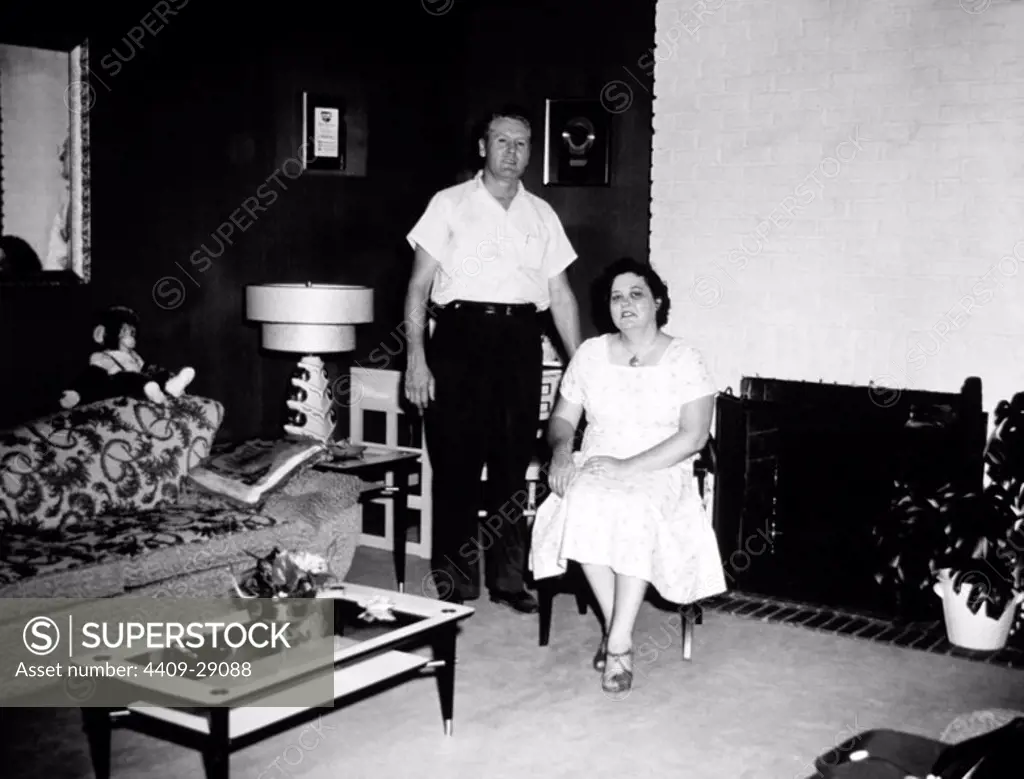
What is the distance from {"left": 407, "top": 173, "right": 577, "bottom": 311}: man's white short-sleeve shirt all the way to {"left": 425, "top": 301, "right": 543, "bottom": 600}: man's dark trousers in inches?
2.6

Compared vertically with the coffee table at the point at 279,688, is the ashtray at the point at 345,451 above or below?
above

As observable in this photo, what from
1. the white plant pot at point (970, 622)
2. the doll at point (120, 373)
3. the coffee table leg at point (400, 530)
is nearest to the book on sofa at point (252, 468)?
the doll at point (120, 373)

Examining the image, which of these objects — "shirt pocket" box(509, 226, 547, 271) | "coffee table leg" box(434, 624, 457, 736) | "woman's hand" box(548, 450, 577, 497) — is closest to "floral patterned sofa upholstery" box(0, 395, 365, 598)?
"coffee table leg" box(434, 624, 457, 736)

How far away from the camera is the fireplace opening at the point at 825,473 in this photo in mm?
4246

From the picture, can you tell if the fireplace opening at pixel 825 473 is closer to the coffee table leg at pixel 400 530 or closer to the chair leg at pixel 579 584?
the chair leg at pixel 579 584

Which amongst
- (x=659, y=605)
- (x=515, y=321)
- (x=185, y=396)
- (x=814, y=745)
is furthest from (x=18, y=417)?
(x=814, y=745)

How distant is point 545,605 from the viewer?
3.91m

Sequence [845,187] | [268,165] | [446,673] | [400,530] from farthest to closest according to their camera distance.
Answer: [268,165] < [400,530] < [845,187] < [446,673]

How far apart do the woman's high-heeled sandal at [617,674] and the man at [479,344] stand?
2.58ft

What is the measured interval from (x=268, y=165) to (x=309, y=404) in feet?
3.82

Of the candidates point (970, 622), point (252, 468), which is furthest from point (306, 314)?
point (970, 622)

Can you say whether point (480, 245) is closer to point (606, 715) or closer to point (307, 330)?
point (307, 330)

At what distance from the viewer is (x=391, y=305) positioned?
582 cm

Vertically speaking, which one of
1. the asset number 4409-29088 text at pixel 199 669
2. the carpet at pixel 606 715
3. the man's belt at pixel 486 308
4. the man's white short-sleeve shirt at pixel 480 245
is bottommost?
the carpet at pixel 606 715
